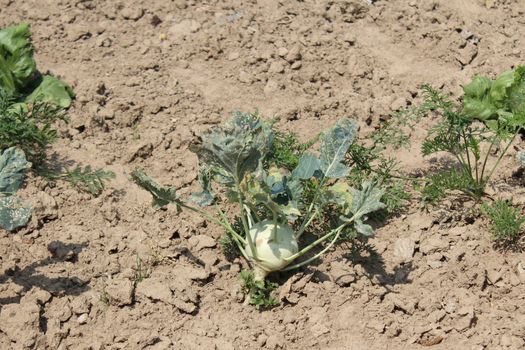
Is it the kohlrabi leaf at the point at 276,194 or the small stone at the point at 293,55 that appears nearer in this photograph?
the kohlrabi leaf at the point at 276,194

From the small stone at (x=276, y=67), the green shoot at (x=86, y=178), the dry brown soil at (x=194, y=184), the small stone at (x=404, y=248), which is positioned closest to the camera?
the dry brown soil at (x=194, y=184)

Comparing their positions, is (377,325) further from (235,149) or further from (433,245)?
(235,149)

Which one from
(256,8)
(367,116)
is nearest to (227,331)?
(367,116)

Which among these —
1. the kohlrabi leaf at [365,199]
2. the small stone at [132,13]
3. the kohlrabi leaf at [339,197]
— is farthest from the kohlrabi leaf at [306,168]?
the small stone at [132,13]

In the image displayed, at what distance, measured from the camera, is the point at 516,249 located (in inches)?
182

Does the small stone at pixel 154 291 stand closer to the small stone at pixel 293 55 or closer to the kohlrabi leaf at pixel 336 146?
the kohlrabi leaf at pixel 336 146

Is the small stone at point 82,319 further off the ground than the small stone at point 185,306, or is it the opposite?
the small stone at point 185,306

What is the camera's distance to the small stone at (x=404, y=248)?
4621 millimetres

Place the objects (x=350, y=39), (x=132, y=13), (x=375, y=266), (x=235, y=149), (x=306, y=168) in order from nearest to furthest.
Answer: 1. (x=235, y=149)
2. (x=306, y=168)
3. (x=375, y=266)
4. (x=350, y=39)
5. (x=132, y=13)

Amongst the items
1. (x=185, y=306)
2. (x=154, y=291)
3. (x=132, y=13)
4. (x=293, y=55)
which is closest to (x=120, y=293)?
(x=154, y=291)

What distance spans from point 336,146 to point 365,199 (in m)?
0.38

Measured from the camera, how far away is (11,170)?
4250 mm

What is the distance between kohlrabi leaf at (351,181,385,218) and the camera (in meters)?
4.30

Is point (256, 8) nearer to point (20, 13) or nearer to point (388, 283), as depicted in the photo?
point (20, 13)
